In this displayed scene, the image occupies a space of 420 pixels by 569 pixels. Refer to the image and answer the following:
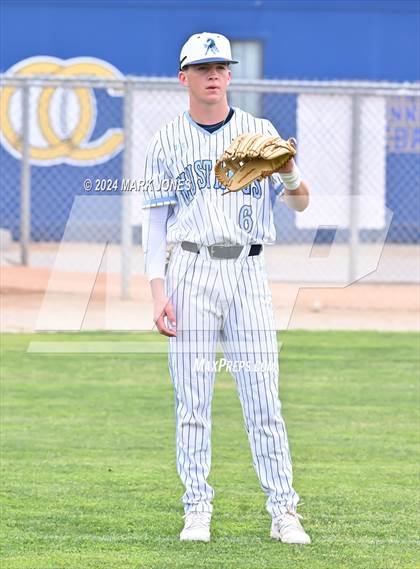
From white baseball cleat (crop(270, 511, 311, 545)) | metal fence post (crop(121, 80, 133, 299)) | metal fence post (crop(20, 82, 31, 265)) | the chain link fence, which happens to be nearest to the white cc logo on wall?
the chain link fence

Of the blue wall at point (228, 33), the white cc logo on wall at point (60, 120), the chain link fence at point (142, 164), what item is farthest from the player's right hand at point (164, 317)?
the blue wall at point (228, 33)

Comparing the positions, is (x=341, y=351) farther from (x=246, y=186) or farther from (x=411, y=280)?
(x=246, y=186)

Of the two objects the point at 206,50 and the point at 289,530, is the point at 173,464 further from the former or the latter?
the point at 206,50

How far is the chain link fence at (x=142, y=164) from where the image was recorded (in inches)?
529

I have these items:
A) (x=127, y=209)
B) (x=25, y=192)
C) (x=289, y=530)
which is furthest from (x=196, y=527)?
(x=25, y=192)

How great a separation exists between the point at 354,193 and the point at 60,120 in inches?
176

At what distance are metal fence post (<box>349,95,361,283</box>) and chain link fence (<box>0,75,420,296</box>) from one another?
0.05 feet

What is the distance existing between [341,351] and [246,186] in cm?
575

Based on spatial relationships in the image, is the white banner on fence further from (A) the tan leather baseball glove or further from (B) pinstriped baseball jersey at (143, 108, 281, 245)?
(A) the tan leather baseball glove

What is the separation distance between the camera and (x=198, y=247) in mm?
5211

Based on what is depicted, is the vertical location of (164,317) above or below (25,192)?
above

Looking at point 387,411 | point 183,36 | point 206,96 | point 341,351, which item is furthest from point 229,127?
point 183,36

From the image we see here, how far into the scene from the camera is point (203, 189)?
5.20 meters

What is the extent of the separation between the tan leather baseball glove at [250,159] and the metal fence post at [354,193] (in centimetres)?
864
